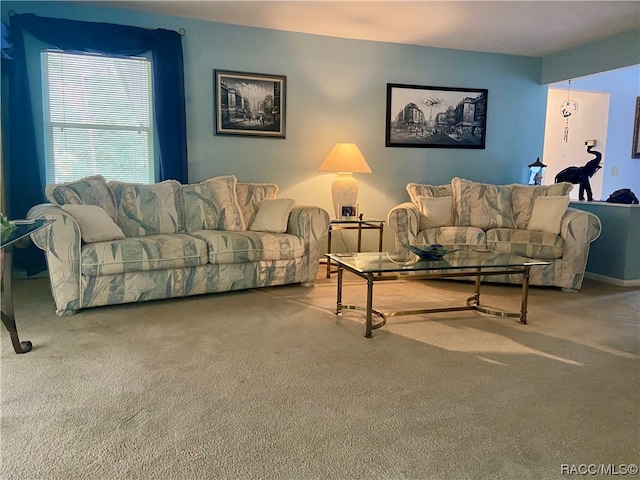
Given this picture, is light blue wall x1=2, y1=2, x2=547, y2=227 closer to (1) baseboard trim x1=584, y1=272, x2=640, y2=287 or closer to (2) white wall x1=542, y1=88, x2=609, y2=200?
(2) white wall x1=542, y1=88, x2=609, y2=200

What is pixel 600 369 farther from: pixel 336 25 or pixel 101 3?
pixel 101 3

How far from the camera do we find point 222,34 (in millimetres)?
4473

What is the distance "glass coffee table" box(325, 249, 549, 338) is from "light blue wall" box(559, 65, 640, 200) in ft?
12.8

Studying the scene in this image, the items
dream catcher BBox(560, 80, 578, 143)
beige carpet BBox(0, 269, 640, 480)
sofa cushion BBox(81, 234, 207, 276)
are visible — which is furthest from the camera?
dream catcher BBox(560, 80, 578, 143)

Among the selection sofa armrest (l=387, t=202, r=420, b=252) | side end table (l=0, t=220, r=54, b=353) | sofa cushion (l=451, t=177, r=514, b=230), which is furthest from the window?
sofa cushion (l=451, t=177, r=514, b=230)

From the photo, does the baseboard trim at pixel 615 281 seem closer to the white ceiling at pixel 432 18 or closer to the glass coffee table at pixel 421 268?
the glass coffee table at pixel 421 268

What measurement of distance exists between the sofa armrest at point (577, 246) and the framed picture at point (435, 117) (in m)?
1.75

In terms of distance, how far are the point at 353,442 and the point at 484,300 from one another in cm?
229

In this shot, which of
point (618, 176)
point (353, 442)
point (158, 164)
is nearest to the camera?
point (353, 442)

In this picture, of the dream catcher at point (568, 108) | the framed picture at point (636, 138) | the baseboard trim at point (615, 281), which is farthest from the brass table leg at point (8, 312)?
the framed picture at point (636, 138)

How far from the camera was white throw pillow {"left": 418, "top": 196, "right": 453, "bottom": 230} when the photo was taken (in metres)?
4.45

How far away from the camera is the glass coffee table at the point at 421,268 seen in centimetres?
281

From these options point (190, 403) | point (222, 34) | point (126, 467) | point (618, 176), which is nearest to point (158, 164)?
point (222, 34)

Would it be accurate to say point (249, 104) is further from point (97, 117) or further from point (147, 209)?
point (147, 209)
